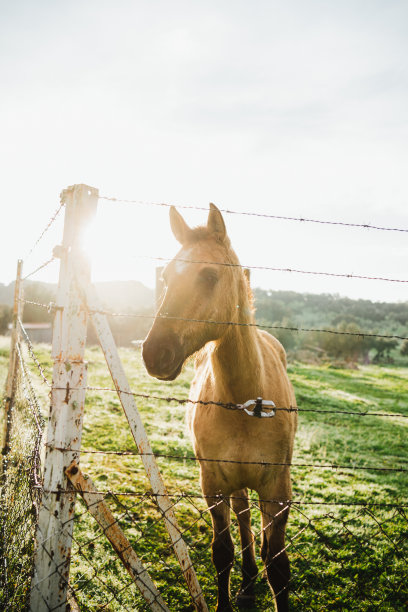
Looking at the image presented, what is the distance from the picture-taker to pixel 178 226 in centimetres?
277

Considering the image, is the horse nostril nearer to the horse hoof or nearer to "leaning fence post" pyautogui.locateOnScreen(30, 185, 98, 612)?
"leaning fence post" pyautogui.locateOnScreen(30, 185, 98, 612)

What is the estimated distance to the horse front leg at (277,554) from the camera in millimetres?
2834

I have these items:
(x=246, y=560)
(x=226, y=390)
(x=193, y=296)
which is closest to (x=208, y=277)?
(x=193, y=296)

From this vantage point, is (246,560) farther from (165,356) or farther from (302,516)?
(165,356)

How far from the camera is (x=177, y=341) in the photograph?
2203mm

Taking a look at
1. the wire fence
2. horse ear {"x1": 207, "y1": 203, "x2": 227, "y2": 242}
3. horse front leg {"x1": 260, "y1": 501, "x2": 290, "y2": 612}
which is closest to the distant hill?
the wire fence

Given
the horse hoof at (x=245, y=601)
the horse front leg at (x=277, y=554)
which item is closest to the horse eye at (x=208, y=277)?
the horse front leg at (x=277, y=554)

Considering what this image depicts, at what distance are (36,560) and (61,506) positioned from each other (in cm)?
31

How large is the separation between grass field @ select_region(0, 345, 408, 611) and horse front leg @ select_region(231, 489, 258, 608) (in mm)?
109

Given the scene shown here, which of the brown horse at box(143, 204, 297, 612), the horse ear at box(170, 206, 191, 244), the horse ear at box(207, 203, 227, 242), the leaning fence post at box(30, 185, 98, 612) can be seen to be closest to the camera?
the leaning fence post at box(30, 185, 98, 612)

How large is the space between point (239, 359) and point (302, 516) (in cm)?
361

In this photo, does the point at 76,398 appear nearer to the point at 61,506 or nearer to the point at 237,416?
the point at 61,506

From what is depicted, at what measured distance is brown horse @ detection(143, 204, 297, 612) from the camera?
2.40 metres

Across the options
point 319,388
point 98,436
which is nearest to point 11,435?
point 98,436
